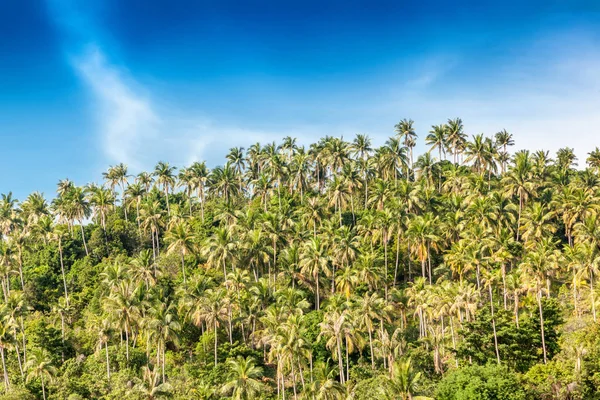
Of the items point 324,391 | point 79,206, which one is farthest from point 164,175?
point 324,391

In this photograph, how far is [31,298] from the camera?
90.6 metres

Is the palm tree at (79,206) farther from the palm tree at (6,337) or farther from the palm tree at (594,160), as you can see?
the palm tree at (594,160)

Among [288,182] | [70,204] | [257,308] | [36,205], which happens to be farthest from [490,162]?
[36,205]

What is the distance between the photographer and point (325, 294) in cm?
8612

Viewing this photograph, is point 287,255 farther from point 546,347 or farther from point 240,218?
point 546,347

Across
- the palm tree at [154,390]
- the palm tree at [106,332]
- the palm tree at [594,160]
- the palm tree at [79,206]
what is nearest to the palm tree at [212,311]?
the palm tree at [106,332]

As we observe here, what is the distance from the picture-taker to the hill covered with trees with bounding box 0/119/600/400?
5931 centimetres

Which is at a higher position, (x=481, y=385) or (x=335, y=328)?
(x=335, y=328)

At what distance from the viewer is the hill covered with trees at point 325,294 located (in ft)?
195

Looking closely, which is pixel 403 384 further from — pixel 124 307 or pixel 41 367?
pixel 41 367

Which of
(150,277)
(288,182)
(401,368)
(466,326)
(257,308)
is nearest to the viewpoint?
(401,368)

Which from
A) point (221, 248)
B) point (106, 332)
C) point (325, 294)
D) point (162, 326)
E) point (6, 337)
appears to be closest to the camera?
point (162, 326)

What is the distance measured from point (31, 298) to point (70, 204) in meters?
21.0

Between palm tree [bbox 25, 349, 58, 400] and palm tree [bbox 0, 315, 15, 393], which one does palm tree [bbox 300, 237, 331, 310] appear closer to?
palm tree [bbox 25, 349, 58, 400]
